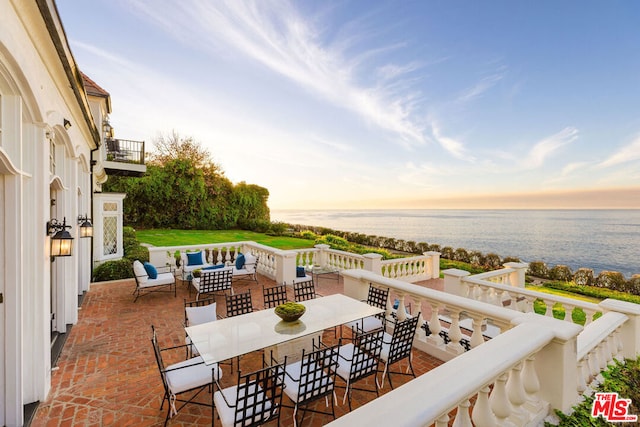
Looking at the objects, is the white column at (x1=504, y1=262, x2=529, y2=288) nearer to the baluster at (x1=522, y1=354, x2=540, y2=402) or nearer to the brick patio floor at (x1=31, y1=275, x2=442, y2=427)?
the brick patio floor at (x1=31, y1=275, x2=442, y2=427)

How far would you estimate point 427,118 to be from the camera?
13.7 m

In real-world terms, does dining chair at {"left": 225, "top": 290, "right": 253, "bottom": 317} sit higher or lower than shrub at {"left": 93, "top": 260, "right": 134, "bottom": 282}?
higher

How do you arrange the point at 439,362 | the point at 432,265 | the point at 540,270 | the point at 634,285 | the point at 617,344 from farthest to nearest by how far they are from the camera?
the point at 540,270, the point at 432,265, the point at 634,285, the point at 439,362, the point at 617,344

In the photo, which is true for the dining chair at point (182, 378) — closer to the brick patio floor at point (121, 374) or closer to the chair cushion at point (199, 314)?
the brick patio floor at point (121, 374)

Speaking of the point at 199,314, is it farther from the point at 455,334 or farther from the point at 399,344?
the point at 455,334

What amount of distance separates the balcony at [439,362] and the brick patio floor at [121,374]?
2cm

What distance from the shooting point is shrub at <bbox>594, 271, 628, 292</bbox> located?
10.8m

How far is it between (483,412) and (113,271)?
1088 cm

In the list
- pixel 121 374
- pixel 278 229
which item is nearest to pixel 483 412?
pixel 121 374

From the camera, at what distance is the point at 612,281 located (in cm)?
1107

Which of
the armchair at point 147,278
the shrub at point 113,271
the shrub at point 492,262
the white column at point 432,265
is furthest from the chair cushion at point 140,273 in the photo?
the shrub at point 492,262

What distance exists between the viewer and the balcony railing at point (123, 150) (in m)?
12.1

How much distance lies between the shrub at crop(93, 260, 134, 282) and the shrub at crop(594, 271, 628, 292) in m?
18.4

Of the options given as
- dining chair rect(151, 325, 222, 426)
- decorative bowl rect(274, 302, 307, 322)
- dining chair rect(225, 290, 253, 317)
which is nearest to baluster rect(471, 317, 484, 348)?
decorative bowl rect(274, 302, 307, 322)
